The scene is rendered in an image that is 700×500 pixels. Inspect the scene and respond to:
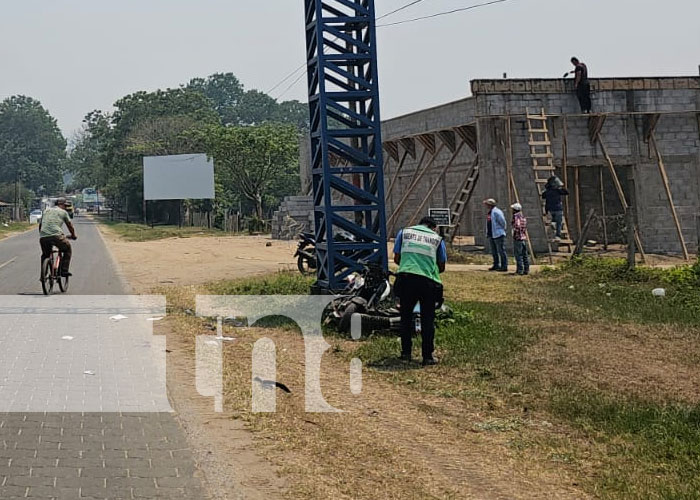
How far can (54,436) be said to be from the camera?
21.4 ft

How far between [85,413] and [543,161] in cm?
1854

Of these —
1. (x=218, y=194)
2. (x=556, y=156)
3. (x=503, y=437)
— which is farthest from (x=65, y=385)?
(x=218, y=194)

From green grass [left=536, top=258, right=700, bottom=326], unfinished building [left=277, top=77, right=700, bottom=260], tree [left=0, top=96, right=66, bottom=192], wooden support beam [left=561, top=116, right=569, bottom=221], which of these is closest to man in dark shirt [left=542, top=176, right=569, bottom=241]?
unfinished building [left=277, top=77, right=700, bottom=260]

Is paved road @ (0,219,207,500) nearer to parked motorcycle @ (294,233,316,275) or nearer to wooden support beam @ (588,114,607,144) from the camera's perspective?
parked motorcycle @ (294,233,316,275)

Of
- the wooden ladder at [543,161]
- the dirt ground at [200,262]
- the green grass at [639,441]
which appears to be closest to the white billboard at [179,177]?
the dirt ground at [200,262]

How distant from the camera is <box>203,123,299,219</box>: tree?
177 feet

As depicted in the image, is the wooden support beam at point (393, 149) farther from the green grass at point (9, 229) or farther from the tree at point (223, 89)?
the tree at point (223, 89)

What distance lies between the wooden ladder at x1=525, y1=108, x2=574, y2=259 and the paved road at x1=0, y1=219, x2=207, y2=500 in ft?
40.1

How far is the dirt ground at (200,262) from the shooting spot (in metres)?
19.5

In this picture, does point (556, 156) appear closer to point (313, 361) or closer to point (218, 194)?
point (313, 361)

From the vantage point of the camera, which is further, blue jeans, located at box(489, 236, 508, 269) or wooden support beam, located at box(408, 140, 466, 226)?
wooden support beam, located at box(408, 140, 466, 226)

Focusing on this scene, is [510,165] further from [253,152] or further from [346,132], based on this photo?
[253,152]

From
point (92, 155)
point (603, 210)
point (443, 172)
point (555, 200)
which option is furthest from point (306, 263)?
point (92, 155)

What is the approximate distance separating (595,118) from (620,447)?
19437 mm
